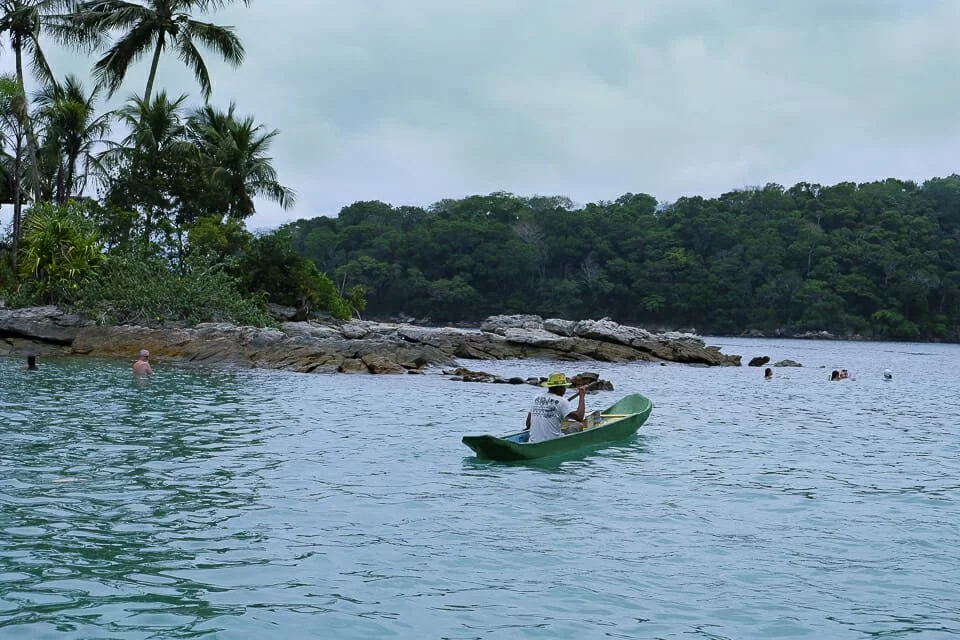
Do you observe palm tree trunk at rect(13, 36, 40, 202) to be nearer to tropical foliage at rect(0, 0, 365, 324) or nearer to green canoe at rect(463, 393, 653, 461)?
tropical foliage at rect(0, 0, 365, 324)

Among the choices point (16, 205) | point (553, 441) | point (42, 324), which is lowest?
point (553, 441)

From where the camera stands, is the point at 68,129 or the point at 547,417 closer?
the point at 547,417

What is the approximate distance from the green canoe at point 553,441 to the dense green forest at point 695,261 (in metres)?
79.7

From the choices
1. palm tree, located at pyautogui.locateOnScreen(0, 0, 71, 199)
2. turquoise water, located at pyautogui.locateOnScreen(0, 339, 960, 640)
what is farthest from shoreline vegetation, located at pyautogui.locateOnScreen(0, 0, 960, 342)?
turquoise water, located at pyautogui.locateOnScreen(0, 339, 960, 640)

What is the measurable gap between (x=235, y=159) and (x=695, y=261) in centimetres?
6394

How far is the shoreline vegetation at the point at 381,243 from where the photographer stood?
3300 centimetres

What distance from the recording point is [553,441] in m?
12.6

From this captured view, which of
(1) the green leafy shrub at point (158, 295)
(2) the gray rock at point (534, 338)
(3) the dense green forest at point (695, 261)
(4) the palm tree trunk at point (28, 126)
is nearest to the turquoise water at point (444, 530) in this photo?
(1) the green leafy shrub at point (158, 295)

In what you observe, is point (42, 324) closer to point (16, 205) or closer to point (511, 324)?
point (16, 205)

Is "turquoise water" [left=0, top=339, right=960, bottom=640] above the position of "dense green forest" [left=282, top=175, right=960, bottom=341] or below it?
below

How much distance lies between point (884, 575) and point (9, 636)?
6.92 m

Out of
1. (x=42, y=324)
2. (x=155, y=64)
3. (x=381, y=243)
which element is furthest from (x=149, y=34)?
(x=381, y=243)

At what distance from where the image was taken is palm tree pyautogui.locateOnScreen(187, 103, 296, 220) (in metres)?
42.7

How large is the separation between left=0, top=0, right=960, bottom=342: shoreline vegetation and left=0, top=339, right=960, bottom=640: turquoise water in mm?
17138
